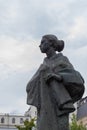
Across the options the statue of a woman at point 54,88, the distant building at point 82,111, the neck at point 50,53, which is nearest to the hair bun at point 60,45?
the statue of a woman at point 54,88

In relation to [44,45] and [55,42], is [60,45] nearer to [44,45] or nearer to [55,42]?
[55,42]

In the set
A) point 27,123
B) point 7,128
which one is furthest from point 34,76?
point 7,128

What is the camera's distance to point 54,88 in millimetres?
8383

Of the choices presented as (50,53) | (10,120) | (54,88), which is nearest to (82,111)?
(10,120)

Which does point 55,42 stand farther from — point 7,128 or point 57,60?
point 7,128

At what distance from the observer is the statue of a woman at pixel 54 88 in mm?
8250

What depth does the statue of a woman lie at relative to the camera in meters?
8.25

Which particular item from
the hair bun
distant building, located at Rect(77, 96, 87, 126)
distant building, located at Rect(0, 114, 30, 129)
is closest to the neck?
the hair bun

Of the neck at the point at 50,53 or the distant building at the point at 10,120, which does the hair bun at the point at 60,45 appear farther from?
the distant building at the point at 10,120

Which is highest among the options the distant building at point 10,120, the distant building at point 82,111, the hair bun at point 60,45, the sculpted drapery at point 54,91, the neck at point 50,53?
the distant building at point 10,120

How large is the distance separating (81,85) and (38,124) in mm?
981

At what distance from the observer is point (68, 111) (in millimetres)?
8227

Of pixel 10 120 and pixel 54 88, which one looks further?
pixel 10 120

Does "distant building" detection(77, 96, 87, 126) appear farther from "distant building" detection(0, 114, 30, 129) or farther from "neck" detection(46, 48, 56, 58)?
"neck" detection(46, 48, 56, 58)
